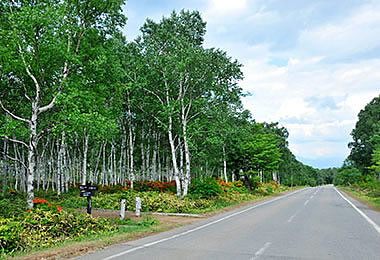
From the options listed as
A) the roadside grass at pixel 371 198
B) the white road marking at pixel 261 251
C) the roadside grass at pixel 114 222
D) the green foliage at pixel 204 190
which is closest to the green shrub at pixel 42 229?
the roadside grass at pixel 114 222

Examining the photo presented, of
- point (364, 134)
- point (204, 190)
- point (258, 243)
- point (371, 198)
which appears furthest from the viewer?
Result: point (364, 134)

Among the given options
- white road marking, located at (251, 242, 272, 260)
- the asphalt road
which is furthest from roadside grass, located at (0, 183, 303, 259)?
white road marking, located at (251, 242, 272, 260)

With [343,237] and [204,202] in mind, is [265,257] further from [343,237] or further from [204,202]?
[204,202]

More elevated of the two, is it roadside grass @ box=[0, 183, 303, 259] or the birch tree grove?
the birch tree grove

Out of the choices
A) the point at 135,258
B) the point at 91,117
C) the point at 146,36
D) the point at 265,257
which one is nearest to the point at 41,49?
the point at 91,117

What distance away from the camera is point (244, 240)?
28.2 feet

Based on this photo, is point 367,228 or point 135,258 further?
point 367,228

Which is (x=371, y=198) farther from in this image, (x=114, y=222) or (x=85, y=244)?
(x=85, y=244)

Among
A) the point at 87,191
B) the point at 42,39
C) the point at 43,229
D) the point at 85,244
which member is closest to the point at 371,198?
the point at 87,191

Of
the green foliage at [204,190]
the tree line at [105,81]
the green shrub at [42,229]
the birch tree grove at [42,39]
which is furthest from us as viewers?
the green foliage at [204,190]

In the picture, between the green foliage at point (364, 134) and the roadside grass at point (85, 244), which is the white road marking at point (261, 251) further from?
the green foliage at point (364, 134)

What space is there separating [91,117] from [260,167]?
23523mm

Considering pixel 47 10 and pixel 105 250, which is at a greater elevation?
pixel 47 10

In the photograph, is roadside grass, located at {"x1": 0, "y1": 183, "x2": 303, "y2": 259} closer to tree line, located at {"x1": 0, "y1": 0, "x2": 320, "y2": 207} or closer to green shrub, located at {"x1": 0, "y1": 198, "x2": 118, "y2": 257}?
green shrub, located at {"x1": 0, "y1": 198, "x2": 118, "y2": 257}
